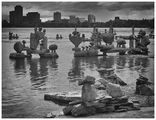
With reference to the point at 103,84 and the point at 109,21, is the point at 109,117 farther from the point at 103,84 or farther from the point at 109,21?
the point at 109,21

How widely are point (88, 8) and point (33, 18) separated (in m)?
1.51

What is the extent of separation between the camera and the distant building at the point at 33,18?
9117 millimetres

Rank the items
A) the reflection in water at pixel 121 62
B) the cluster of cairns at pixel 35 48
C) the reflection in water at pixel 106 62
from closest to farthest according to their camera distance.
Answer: the reflection in water at pixel 106 62
the reflection in water at pixel 121 62
the cluster of cairns at pixel 35 48

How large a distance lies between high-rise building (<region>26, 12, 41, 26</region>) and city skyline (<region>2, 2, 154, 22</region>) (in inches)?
5.1

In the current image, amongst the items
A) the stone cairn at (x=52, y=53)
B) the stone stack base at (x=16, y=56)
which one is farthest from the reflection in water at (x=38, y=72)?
the stone cairn at (x=52, y=53)

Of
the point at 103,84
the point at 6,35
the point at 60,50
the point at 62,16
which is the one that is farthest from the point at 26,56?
the point at 103,84

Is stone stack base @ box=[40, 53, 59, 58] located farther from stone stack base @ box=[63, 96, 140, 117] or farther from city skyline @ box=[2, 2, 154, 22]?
stone stack base @ box=[63, 96, 140, 117]

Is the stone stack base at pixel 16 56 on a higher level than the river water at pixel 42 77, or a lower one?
higher

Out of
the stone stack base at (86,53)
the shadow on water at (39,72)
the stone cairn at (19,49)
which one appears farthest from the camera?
the stone cairn at (19,49)

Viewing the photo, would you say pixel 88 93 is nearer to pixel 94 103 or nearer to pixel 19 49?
pixel 94 103

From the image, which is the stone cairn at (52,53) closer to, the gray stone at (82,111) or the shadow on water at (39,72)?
the shadow on water at (39,72)

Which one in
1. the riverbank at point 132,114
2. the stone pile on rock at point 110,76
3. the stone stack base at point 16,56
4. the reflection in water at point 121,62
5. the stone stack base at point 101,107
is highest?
the stone stack base at point 16,56

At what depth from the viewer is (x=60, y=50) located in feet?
49.2

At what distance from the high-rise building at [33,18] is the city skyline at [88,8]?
0.13 m
